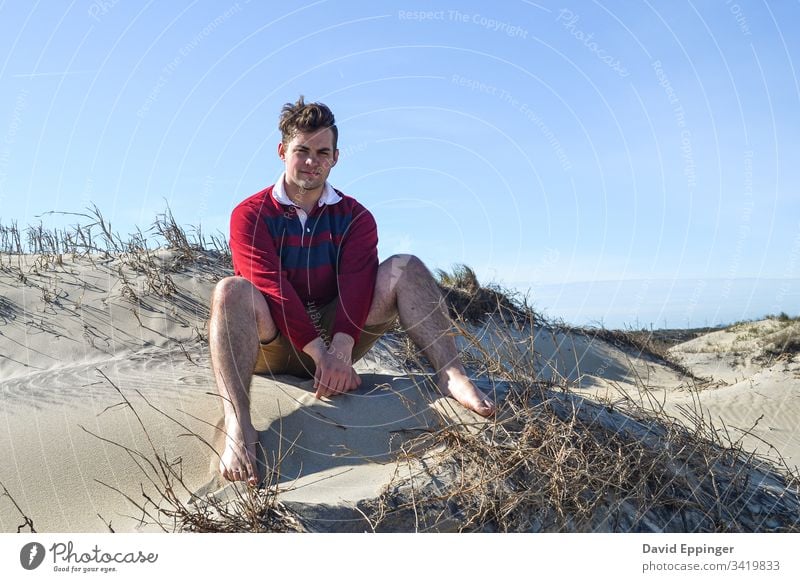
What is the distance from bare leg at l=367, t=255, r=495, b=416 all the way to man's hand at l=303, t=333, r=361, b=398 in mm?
334

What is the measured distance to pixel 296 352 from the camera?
415cm

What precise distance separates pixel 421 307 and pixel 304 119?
126cm

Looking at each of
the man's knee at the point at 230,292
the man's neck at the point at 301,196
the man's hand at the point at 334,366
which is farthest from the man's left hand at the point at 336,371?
the man's neck at the point at 301,196

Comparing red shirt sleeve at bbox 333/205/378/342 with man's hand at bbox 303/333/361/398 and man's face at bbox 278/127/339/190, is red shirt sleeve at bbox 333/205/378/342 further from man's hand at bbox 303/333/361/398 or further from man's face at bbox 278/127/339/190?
man's face at bbox 278/127/339/190

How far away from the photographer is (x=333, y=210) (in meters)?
4.31

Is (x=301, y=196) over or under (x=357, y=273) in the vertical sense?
over

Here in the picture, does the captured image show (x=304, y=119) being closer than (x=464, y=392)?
No

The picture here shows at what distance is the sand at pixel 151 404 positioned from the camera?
3383 mm

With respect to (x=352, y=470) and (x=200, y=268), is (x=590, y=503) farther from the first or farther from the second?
(x=200, y=268)

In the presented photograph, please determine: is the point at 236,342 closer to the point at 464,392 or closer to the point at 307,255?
the point at 307,255
